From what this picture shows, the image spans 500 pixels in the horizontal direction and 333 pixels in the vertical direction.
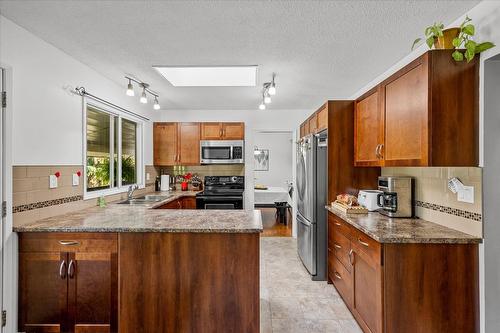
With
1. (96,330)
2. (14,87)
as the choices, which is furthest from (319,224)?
(14,87)

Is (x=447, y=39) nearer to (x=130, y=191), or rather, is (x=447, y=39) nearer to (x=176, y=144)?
(x=130, y=191)

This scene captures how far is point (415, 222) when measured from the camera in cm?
217

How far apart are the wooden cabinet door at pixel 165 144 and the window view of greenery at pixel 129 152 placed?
0.49 m

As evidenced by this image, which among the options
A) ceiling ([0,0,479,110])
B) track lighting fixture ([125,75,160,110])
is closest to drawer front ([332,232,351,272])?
ceiling ([0,0,479,110])

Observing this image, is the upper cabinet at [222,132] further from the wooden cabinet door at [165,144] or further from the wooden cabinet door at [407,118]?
the wooden cabinet door at [407,118]

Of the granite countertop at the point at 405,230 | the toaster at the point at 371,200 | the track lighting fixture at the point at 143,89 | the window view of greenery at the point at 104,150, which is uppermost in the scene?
the track lighting fixture at the point at 143,89

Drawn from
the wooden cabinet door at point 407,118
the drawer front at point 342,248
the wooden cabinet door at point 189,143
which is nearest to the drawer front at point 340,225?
the drawer front at point 342,248

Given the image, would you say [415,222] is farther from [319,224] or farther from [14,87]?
[14,87]

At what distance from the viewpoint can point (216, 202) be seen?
13.9 feet

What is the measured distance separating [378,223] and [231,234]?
3.96 ft

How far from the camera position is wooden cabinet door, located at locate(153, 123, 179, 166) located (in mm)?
4668

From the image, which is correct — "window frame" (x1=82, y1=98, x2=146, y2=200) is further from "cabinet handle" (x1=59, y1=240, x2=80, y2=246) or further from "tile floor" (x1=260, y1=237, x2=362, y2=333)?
"tile floor" (x1=260, y1=237, x2=362, y2=333)

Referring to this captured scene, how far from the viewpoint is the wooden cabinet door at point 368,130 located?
93.3 inches

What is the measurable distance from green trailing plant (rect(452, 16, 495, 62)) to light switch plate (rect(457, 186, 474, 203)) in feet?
2.76
